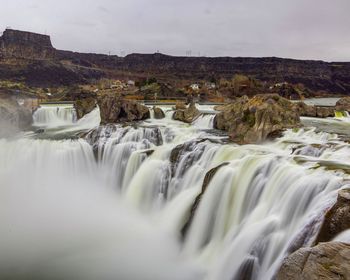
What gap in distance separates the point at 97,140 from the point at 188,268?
10.7 metres

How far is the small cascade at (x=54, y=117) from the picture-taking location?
95.4ft

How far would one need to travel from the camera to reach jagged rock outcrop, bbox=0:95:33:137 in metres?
22.9

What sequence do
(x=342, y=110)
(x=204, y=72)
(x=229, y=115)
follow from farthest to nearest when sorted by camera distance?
(x=204, y=72) → (x=342, y=110) → (x=229, y=115)

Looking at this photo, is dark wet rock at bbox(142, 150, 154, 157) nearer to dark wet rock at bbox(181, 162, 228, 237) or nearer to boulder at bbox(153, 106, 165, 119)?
dark wet rock at bbox(181, 162, 228, 237)

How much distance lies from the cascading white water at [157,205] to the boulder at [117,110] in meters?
6.34

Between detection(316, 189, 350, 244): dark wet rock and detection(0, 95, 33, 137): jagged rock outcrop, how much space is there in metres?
19.8

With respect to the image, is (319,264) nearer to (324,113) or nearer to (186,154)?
Answer: (186,154)

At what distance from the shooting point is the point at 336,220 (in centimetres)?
717

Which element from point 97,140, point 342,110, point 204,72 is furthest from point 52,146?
point 204,72

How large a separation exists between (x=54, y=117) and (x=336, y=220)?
26.6 meters

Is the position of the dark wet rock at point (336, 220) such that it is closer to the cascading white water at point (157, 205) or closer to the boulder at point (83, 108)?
the cascading white water at point (157, 205)

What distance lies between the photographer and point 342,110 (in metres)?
31.2

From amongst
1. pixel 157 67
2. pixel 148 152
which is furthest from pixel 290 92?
pixel 157 67

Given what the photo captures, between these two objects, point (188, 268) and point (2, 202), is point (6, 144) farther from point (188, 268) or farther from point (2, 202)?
point (188, 268)
